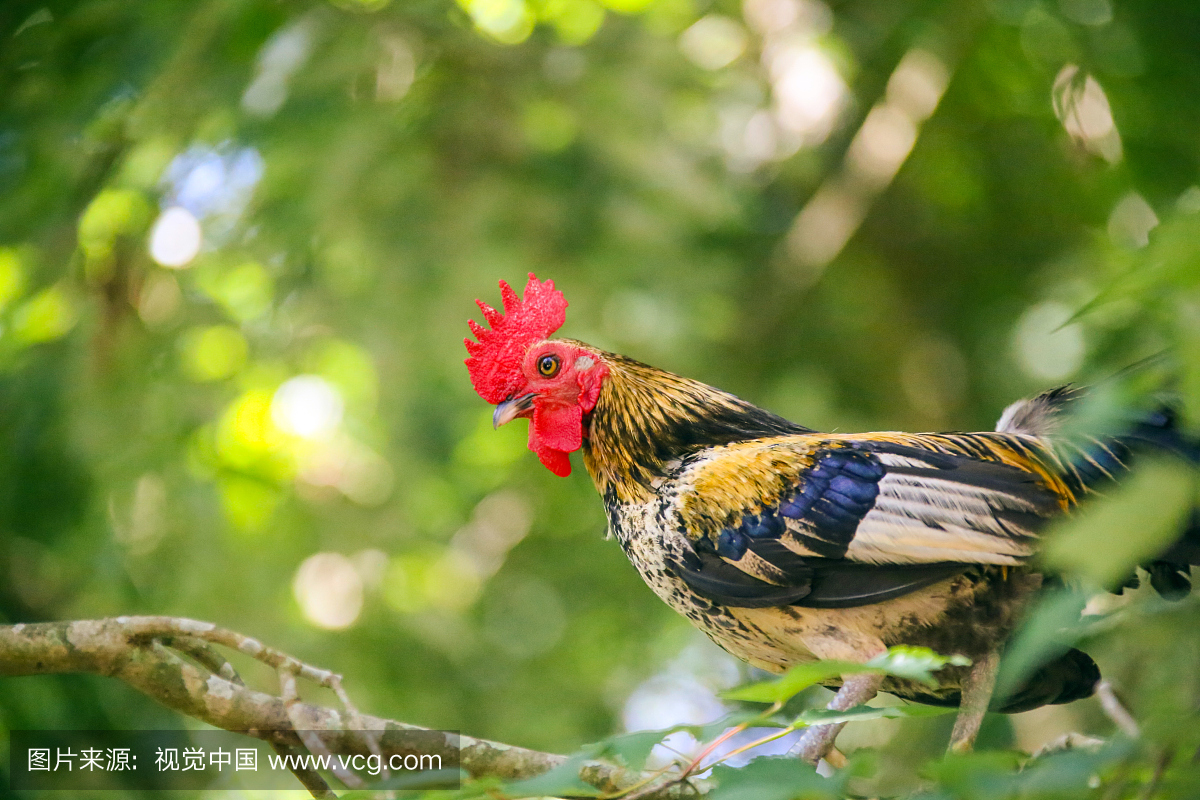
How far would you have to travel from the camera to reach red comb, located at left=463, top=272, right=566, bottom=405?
3.11 metres

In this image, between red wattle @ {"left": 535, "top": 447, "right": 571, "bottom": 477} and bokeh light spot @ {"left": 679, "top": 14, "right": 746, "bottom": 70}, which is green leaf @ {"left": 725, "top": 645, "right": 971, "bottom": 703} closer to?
red wattle @ {"left": 535, "top": 447, "right": 571, "bottom": 477}

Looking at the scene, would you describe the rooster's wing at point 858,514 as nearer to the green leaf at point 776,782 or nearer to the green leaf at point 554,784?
the green leaf at point 776,782

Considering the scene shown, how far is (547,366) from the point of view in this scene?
3053mm

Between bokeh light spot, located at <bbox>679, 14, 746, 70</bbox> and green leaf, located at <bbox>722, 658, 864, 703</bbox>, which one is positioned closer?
green leaf, located at <bbox>722, 658, 864, 703</bbox>

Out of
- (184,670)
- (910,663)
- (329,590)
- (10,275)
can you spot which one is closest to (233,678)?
(184,670)

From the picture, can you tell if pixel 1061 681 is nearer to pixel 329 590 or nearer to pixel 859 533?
pixel 859 533

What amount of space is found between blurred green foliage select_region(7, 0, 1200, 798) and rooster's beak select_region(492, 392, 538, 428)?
156 cm

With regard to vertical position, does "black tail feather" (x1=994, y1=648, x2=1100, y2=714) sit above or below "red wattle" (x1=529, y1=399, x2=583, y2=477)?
below

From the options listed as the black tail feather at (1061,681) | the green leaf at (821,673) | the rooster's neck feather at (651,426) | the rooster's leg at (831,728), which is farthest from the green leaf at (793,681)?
the black tail feather at (1061,681)

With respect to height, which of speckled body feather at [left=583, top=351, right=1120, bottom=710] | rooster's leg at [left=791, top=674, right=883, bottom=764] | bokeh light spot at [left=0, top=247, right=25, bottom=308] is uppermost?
bokeh light spot at [left=0, top=247, right=25, bottom=308]

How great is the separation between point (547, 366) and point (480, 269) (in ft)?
8.03

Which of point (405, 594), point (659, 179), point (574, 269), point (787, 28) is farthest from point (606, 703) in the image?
point (787, 28)

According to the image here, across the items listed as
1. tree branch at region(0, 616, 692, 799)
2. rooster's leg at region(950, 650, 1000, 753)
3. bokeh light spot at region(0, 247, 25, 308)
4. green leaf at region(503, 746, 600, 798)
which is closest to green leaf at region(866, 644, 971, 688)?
green leaf at region(503, 746, 600, 798)

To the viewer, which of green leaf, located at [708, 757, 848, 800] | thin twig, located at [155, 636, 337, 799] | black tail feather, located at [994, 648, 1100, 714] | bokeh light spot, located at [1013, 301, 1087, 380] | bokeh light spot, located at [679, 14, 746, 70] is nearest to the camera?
green leaf, located at [708, 757, 848, 800]
